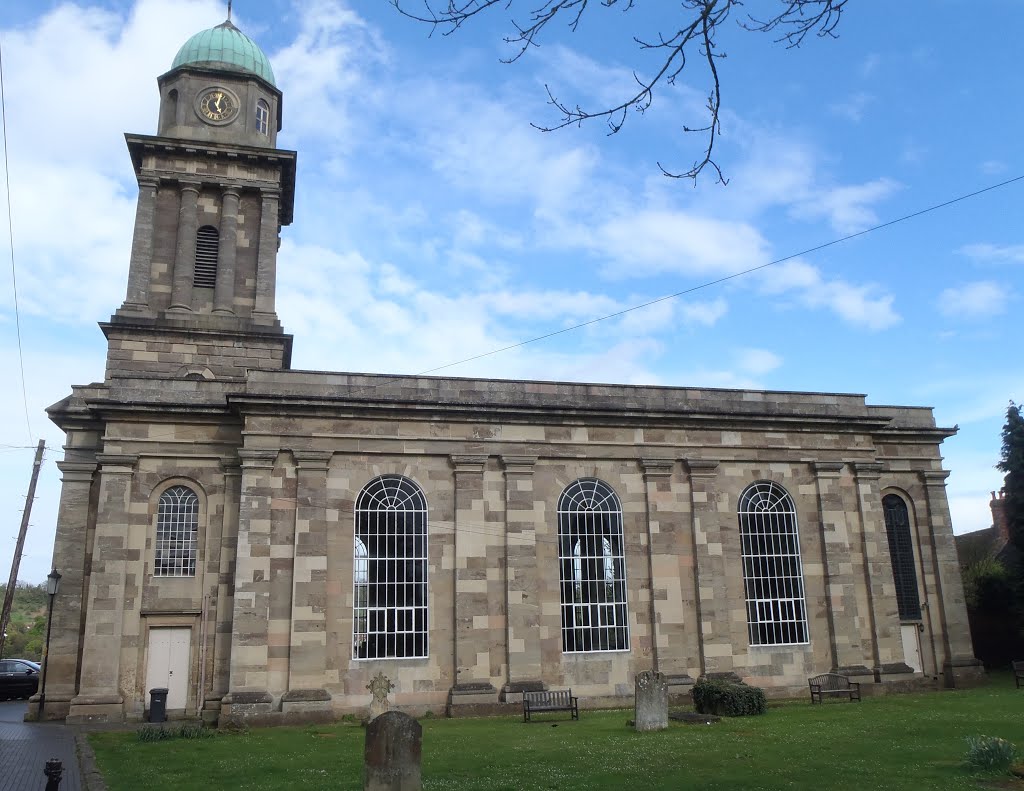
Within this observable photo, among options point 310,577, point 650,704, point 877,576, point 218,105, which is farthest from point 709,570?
point 218,105

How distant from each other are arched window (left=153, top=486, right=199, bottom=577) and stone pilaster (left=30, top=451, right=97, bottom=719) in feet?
8.33

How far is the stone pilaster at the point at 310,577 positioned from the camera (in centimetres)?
2358

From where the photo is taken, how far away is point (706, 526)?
27234 millimetres

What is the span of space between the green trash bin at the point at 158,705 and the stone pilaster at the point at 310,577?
352 cm

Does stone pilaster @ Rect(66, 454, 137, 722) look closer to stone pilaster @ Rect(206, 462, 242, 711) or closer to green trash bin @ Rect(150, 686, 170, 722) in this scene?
green trash bin @ Rect(150, 686, 170, 722)

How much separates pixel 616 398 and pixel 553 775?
1561 cm

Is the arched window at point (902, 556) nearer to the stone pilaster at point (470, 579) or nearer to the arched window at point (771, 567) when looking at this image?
the arched window at point (771, 567)

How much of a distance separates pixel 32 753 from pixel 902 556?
26830 mm

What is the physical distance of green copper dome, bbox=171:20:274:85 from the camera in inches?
1335

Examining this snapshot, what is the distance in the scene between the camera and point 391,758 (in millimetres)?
11508

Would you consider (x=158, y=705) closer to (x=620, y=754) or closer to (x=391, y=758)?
(x=620, y=754)

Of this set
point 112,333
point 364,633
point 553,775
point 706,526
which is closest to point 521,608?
point 364,633

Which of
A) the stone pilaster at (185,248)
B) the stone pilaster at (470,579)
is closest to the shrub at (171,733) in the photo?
the stone pilaster at (470,579)

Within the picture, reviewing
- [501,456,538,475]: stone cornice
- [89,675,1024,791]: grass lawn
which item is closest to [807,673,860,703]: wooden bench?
[89,675,1024,791]: grass lawn
